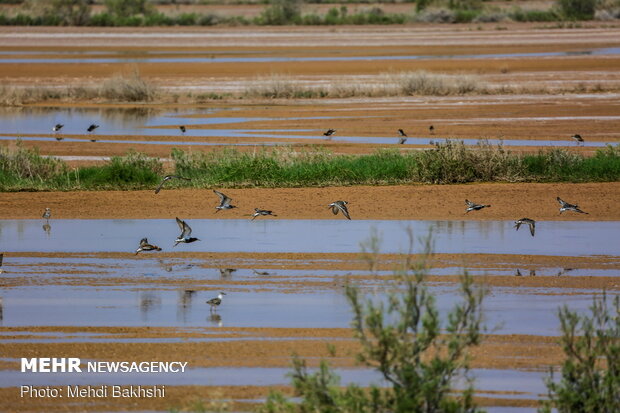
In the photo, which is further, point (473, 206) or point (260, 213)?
point (473, 206)

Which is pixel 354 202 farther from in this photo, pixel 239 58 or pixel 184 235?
pixel 239 58

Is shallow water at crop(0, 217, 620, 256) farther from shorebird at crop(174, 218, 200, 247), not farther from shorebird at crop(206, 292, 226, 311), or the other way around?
shorebird at crop(206, 292, 226, 311)

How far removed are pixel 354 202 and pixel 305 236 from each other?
2.90 meters

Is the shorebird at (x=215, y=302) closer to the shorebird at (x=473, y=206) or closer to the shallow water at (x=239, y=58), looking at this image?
the shorebird at (x=473, y=206)

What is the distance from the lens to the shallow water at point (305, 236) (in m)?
16.7

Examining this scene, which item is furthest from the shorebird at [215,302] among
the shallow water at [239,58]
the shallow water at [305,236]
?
the shallow water at [239,58]

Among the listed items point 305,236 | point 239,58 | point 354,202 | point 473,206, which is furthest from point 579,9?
point 305,236

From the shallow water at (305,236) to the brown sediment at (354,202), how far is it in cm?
43


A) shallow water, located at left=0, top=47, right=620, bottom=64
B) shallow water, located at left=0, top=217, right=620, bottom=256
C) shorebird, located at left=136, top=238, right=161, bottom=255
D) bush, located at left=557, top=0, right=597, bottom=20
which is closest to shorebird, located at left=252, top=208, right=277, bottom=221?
shallow water, located at left=0, top=217, right=620, bottom=256

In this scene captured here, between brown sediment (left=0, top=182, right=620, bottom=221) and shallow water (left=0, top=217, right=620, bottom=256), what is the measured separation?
434mm

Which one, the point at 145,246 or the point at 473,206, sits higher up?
the point at 145,246

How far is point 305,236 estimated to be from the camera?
1797 centimetres

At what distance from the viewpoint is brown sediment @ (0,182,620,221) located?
1961 cm

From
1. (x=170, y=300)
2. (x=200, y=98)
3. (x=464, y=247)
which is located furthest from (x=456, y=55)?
(x=170, y=300)
